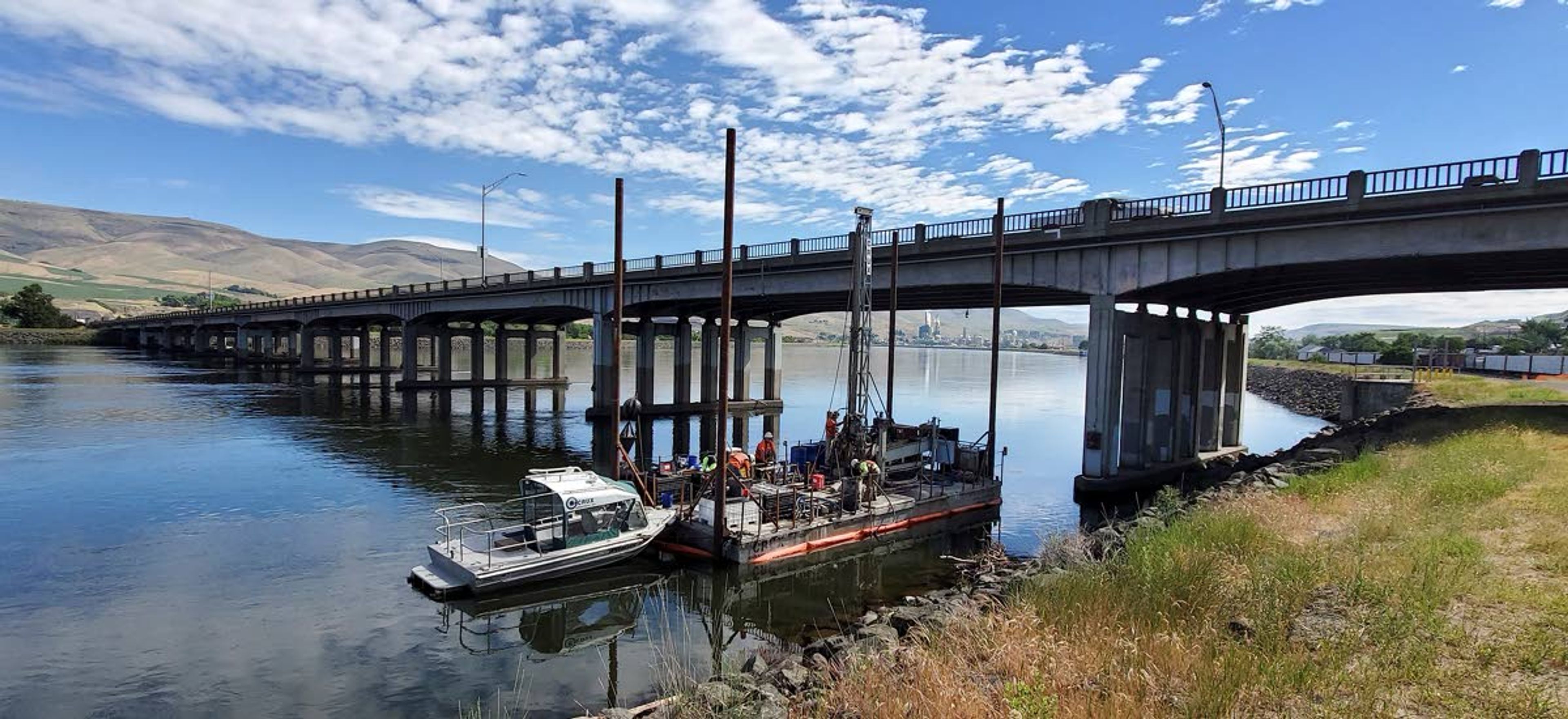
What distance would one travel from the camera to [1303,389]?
83.9 metres

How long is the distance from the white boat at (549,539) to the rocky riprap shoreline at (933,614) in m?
6.09

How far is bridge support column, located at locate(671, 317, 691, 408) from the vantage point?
60.4m

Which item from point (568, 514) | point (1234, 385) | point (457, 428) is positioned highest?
point (1234, 385)

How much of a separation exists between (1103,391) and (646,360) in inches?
1485

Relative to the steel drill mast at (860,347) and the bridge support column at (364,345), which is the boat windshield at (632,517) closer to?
the steel drill mast at (860,347)

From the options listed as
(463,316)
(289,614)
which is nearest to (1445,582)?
(289,614)

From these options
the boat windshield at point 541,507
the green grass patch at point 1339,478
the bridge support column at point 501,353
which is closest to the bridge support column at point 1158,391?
the green grass patch at point 1339,478

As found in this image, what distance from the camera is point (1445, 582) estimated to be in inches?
392

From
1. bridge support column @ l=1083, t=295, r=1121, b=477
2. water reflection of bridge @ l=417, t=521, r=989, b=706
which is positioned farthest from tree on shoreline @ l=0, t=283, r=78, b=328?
bridge support column @ l=1083, t=295, r=1121, b=477

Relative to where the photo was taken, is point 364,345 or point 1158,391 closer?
point 1158,391

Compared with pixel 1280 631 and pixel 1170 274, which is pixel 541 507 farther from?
pixel 1170 274

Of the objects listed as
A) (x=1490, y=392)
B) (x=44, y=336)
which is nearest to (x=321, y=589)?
(x=1490, y=392)

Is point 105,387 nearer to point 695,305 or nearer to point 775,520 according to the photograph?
point 695,305

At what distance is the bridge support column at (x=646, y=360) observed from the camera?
193 feet
